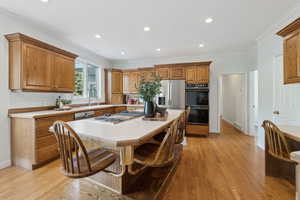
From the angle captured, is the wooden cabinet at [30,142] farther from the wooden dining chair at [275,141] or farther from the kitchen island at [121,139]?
the wooden dining chair at [275,141]

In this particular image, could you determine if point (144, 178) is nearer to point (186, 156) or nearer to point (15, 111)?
point (186, 156)

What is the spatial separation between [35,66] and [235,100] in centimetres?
664

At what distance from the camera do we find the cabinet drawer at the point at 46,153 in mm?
Answer: 2545

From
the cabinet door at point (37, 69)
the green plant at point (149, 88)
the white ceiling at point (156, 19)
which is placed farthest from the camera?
the cabinet door at point (37, 69)

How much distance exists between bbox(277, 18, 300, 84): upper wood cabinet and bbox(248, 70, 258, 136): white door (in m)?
2.66

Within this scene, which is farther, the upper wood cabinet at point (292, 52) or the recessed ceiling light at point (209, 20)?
the recessed ceiling light at point (209, 20)

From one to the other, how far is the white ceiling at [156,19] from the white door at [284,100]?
1.03 m

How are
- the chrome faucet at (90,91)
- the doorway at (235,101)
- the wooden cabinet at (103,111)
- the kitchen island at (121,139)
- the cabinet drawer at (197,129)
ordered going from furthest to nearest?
the doorway at (235,101) < the chrome faucet at (90,91) < the cabinet drawer at (197,129) < the wooden cabinet at (103,111) < the kitchen island at (121,139)

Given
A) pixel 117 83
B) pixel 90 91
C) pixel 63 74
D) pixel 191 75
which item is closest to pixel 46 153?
pixel 63 74

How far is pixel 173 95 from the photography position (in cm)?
462

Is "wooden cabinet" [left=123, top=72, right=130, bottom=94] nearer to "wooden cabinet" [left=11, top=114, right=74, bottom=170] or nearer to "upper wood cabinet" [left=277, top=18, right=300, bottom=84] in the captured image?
"wooden cabinet" [left=11, top=114, right=74, bottom=170]

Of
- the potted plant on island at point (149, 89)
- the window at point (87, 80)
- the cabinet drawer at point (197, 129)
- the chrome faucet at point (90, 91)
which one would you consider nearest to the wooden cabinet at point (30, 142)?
the window at point (87, 80)

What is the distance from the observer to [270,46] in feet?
10.5

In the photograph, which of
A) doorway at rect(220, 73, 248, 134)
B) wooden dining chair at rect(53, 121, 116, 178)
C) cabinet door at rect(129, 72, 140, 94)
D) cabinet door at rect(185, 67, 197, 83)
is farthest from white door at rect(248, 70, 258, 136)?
wooden dining chair at rect(53, 121, 116, 178)
